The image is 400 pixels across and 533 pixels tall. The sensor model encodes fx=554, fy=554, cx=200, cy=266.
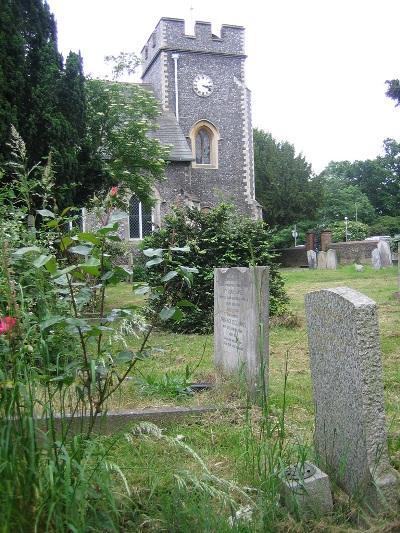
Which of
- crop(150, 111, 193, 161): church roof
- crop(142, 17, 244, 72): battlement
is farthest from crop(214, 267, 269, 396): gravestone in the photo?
crop(142, 17, 244, 72): battlement

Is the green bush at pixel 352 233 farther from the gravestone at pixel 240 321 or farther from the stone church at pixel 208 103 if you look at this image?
the gravestone at pixel 240 321

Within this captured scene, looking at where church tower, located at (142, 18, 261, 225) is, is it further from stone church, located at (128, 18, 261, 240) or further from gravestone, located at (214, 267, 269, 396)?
gravestone, located at (214, 267, 269, 396)

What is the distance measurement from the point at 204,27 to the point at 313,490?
28657 mm

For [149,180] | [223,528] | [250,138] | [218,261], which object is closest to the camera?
[223,528]

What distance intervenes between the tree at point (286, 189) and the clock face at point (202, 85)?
12.6 m

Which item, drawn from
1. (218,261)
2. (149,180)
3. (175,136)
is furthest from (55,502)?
(175,136)

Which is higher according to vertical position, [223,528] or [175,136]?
[175,136]

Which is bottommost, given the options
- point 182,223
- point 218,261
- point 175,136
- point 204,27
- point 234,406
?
point 234,406

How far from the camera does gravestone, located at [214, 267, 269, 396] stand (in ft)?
15.2

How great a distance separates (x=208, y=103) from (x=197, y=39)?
3217 millimetres

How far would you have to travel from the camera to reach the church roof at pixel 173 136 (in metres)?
25.8

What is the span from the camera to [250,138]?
28688 mm

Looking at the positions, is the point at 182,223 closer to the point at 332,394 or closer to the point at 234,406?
the point at 234,406

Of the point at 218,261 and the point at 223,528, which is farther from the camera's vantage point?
the point at 218,261
